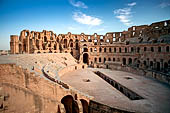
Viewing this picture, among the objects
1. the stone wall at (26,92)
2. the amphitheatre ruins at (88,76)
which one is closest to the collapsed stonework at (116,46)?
the amphitheatre ruins at (88,76)

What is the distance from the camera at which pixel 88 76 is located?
22484mm

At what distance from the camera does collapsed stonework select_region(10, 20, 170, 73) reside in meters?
27.5

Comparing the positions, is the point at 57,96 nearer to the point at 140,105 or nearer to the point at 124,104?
the point at 124,104

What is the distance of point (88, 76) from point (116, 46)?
1829 centimetres

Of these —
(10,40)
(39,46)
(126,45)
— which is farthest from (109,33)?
(10,40)

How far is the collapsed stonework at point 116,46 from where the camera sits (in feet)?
90.2

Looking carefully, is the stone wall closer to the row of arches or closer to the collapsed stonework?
the collapsed stonework

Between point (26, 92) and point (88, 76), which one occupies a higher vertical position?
point (26, 92)

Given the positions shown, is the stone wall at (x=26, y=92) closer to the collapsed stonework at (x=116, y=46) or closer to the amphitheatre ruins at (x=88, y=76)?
the amphitheatre ruins at (x=88, y=76)

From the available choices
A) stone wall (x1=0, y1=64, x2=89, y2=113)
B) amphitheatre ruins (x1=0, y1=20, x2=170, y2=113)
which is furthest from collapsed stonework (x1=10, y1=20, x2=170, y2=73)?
stone wall (x1=0, y1=64, x2=89, y2=113)

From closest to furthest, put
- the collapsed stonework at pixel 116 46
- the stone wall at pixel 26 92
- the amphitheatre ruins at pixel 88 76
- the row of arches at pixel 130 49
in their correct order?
the stone wall at pixel 26 92 < the amphitheatre ruins at pixel 88 76 < the row of arches at pixel 130 49 < the collapsed stonework at pixel 116 46

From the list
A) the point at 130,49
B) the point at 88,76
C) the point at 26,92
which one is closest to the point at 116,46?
the point at 130,49

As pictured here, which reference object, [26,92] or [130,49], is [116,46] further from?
[26,92]

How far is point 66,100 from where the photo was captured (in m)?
13.2
